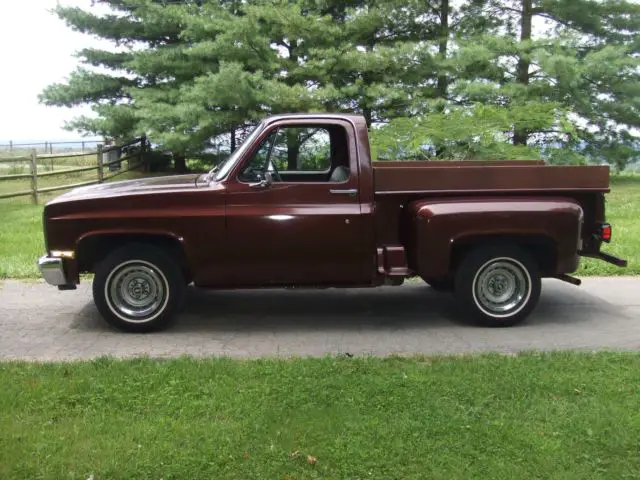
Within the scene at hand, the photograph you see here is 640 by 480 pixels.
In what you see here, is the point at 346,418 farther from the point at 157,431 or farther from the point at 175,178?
the point at 175,178

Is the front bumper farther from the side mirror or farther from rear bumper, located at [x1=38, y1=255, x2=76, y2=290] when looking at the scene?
the side mirror

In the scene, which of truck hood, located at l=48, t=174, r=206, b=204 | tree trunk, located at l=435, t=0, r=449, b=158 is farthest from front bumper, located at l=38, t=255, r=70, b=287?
tree trunk, located at l=435, t=0, r=449, b=158

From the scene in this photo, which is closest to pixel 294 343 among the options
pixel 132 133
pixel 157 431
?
pixel 157 431

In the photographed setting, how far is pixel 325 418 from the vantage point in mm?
3932

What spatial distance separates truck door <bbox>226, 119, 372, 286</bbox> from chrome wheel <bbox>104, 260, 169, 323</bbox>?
2.22 ft

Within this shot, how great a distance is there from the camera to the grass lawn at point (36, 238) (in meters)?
8.66

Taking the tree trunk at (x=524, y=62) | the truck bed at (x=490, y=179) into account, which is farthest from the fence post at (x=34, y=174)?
the truck bed at (x=490, y=179)

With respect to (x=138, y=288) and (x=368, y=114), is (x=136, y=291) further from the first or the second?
(x=368, y=114)

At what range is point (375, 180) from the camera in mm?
5918

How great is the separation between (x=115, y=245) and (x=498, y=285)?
3.65m

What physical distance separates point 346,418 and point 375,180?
260 cm

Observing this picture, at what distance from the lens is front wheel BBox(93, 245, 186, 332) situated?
230 inches

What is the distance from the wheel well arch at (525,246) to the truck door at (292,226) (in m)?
0.90

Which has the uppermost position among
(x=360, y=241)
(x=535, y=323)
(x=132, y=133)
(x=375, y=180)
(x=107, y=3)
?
(x=107, y=3)
